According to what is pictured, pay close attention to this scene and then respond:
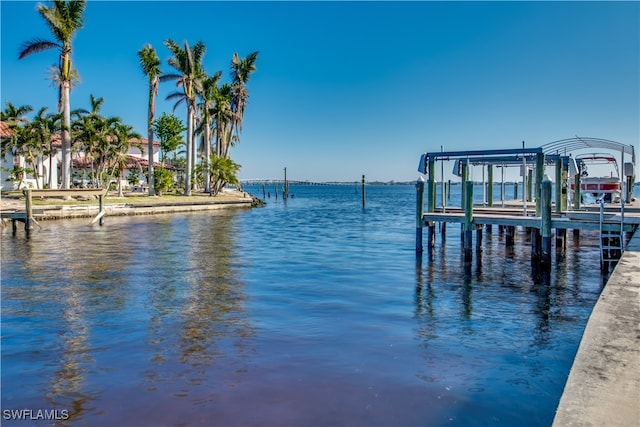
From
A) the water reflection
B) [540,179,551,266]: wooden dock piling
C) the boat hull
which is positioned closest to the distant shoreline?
the water reflection

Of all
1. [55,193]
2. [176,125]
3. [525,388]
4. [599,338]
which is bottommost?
[525,388]

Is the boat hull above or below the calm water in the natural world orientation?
above

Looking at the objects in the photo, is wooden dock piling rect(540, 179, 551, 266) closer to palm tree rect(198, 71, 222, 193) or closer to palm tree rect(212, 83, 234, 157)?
palm tree rect(198, 71, 222, 193)

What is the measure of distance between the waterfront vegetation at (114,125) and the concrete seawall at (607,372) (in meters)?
41.7

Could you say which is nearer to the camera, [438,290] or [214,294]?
[214,294]

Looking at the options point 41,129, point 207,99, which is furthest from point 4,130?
point 207,99

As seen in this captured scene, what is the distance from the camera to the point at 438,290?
1485cm

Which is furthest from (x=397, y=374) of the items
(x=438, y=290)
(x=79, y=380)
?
(x=438, y=290)

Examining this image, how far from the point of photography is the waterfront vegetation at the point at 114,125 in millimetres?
39219

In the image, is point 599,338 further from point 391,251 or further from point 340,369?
point 391,251

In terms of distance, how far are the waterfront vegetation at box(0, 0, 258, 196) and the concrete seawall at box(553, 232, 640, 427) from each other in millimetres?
41698

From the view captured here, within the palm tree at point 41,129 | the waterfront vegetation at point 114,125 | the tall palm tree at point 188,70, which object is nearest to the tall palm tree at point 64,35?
the waterfront vegetation at point 114,125

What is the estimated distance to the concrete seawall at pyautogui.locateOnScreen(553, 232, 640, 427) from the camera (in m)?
3.92

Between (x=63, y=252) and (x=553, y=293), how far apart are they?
64.3ft
